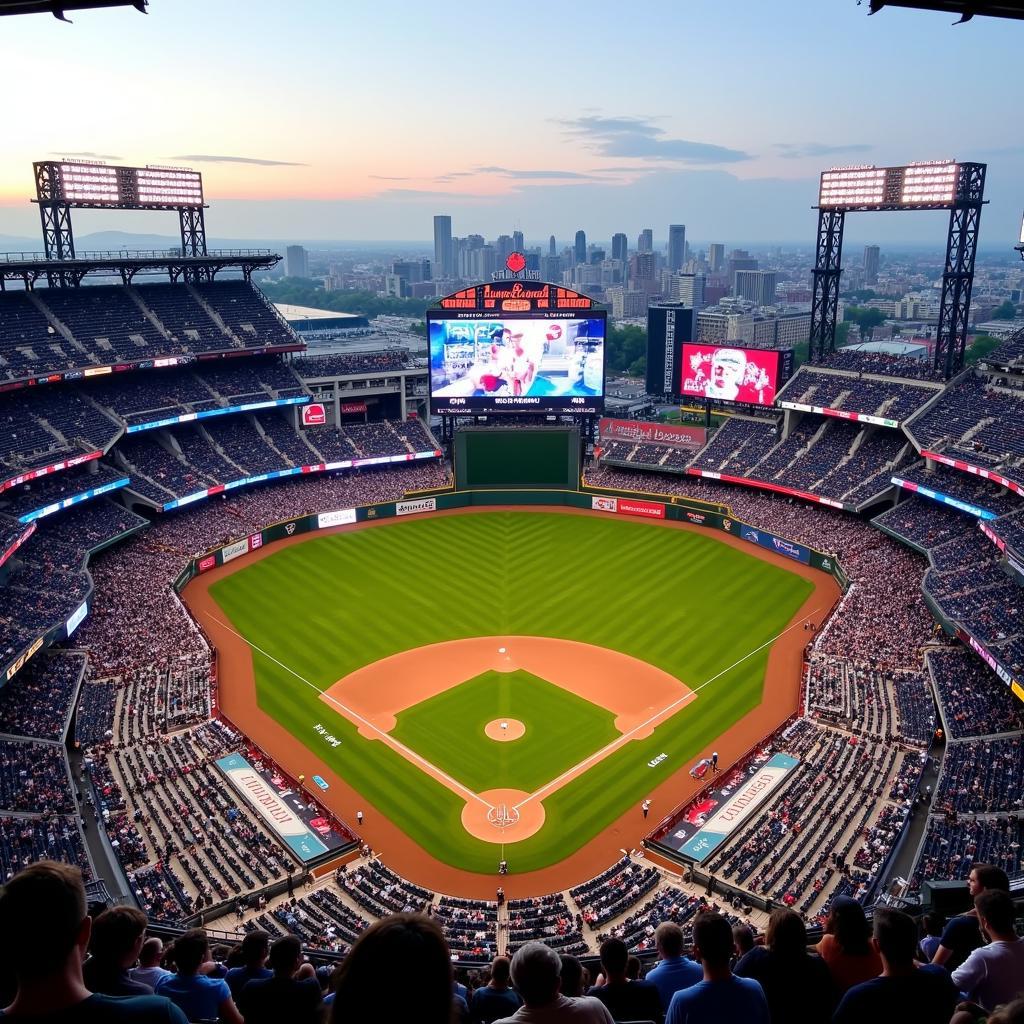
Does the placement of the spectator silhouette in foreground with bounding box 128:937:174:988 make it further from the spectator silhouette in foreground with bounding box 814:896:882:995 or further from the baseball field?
the baseball field

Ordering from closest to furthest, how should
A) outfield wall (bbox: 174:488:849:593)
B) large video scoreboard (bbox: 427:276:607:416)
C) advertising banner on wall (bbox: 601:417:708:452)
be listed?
1. outfield wall (bbox: 174:488:849:593)
2. large video scoreboard (bbox: 427:276:607:416)
3. advertising banner on wall (bbox: 601:417:708:452)

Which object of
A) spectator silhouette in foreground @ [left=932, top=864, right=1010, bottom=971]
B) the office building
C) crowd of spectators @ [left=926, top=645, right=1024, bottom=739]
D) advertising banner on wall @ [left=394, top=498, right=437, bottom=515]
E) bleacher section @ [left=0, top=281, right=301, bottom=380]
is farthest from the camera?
the office building

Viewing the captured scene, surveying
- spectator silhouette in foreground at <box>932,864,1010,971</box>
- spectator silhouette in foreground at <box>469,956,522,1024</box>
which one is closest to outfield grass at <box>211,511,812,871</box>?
spectator silhouette in foreground at <box>469,956,522,1024</box>

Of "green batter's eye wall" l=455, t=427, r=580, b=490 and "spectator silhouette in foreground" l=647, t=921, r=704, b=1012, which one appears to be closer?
"spectator silhouette in foreground" l=647, t=921, r=704, b=1012

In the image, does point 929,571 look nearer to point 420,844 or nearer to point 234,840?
point 420,844

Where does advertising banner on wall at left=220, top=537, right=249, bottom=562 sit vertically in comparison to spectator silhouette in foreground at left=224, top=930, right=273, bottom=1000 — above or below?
below

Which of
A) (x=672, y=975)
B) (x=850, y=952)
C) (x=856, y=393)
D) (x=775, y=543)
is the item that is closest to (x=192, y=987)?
(x=672, y=975)

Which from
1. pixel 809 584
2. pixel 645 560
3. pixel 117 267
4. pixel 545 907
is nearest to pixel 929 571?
pixel 809 584
